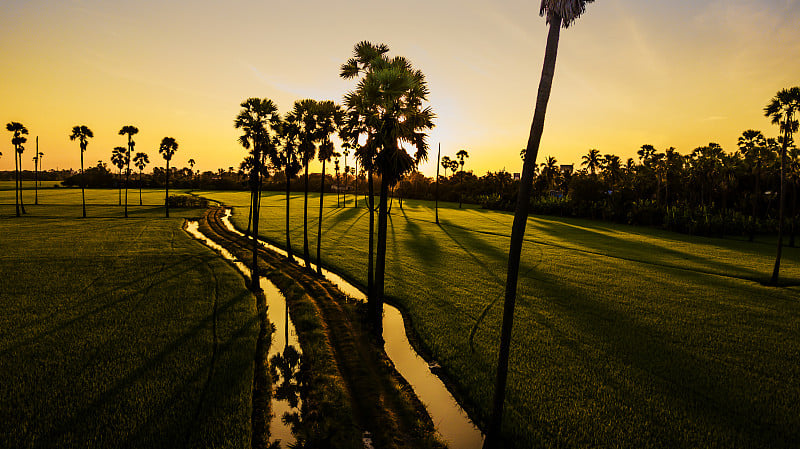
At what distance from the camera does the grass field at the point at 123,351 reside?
33.9ft

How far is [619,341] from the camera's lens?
17141mm

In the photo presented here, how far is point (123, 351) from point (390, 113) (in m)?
15.3

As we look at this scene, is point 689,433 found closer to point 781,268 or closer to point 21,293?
point 21,293

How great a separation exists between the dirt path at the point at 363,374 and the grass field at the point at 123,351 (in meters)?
3.28

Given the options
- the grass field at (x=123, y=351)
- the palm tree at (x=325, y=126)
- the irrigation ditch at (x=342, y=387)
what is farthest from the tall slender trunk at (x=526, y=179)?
the palm tree at (x=325, y=126)

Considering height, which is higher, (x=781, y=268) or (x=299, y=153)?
(x=299, y=153)

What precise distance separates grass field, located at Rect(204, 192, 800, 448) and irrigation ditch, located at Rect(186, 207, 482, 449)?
1.33 metres

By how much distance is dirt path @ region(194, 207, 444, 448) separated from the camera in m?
10.9

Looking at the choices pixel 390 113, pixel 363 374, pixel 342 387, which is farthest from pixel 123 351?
pixel 390 113

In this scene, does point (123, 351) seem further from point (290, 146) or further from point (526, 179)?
point (290, 146)

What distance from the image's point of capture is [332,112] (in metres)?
27.8

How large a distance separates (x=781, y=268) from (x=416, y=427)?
146ft

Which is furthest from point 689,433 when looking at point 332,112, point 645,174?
point 645,174

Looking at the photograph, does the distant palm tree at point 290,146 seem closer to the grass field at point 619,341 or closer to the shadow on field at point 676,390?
the grass field at point 619,341
